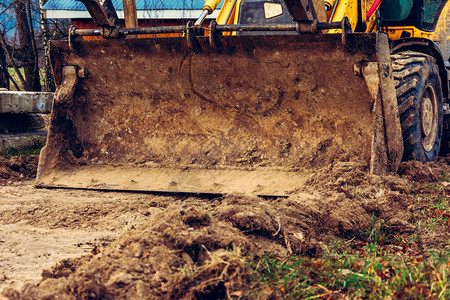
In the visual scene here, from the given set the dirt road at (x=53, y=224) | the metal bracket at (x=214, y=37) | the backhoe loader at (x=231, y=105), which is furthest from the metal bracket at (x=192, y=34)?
the dirt road at (x=53, y=224)

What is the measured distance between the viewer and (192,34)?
4.17 meters

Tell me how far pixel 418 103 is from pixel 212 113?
1.73 metres

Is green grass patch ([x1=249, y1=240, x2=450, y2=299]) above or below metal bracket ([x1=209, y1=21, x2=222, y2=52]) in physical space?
below

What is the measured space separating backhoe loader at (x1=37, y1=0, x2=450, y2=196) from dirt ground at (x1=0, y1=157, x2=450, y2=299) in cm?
25

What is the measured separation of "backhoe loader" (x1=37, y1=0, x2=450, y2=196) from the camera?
3943 millimetres

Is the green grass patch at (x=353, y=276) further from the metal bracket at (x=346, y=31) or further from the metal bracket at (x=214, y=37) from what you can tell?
the metal bracket at (x=214, y=37)

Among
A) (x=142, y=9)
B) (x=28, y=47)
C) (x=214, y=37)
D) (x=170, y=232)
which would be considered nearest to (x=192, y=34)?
(x=214, y=37)

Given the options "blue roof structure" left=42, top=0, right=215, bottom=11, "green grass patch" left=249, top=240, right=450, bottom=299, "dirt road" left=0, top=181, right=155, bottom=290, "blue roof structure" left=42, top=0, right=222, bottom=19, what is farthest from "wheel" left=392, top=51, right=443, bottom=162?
"blue roof structure" left=42, top=0, right=215, bottom=11

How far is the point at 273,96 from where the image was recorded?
432cm

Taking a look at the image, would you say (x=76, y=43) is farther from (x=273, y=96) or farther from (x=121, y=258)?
(x=121, y=258)

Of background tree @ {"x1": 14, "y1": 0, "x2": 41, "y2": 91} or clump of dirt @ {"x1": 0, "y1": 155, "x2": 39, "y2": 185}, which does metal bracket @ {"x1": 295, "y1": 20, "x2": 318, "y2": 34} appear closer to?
clump of dirt @ {"x1": 0, "y1": 155, "x2": 39, "y2": 185}

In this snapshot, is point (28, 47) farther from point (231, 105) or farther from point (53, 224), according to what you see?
point (53, 224)

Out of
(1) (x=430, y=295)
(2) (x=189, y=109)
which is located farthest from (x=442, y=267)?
(2) (x=189, y=109)

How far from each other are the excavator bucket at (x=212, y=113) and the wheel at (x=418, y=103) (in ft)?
1.61
